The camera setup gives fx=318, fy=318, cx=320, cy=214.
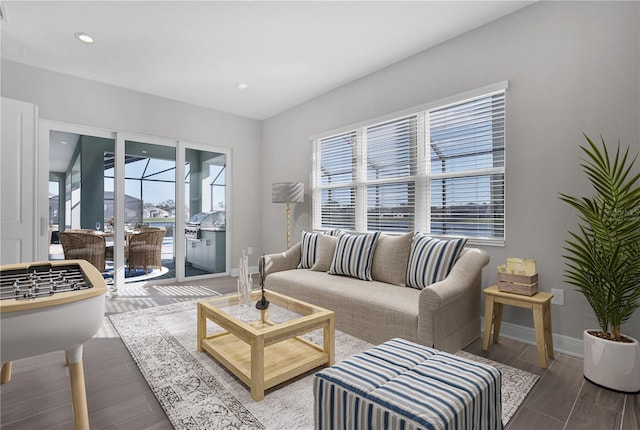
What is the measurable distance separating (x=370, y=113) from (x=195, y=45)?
6.82ft

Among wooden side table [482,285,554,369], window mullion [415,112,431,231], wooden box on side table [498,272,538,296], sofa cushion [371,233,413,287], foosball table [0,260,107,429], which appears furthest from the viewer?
window mullion [415,112,431,231]

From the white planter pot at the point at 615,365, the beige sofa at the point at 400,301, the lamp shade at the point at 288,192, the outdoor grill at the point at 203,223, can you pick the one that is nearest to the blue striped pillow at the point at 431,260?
the beige sofa at the point at 400,301

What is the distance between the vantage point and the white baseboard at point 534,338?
2391 mm

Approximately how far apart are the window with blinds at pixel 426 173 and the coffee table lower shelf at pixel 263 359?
6.08ft

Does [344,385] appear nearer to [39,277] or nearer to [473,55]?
[39,277]

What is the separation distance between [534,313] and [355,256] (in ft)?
5.21

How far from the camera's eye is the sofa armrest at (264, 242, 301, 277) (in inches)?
151

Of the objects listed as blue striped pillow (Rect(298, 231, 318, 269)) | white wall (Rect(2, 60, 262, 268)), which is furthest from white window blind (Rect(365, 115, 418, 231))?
white wall (Rect(2, 60, 262, 268))

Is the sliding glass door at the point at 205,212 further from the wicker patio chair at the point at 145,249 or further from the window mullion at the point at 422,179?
the window mullion at the point at 422,179

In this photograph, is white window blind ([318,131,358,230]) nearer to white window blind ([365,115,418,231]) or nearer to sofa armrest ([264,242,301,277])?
white window blind ([365,115,418,231])

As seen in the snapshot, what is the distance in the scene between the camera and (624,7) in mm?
2229

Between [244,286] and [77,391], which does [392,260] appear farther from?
[77,391]

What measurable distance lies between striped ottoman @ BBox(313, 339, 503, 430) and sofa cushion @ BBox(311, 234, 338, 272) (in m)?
2.23

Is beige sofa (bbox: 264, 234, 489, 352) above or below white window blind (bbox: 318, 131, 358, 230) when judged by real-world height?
below
